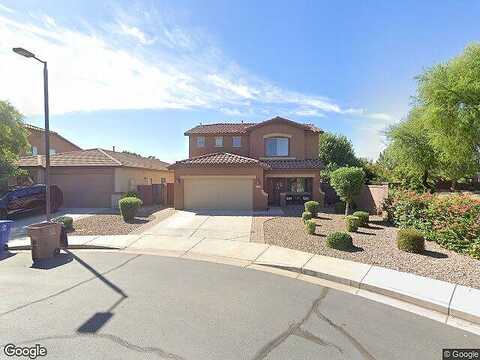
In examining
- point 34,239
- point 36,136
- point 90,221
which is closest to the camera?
point 34,239

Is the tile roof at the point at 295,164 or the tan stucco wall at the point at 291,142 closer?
the tile roof at the point at 295,164

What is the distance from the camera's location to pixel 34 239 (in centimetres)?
893

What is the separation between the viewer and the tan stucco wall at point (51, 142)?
32719 millimetres

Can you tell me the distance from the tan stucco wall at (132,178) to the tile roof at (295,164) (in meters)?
10.3

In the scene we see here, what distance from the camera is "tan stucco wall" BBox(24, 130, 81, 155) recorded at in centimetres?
3272

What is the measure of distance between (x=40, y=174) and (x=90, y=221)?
995 cm

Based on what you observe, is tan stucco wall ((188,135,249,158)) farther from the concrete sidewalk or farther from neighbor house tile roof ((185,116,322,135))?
the concrete sidewalk

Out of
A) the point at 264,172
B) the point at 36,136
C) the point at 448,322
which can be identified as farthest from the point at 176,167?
the point at 36,136

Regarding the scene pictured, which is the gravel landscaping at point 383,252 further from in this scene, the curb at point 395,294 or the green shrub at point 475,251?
the curb at point 395,294

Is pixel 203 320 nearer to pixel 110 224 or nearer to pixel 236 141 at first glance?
pixel 110 224

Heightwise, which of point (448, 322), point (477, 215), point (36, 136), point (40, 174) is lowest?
point (448, 322)

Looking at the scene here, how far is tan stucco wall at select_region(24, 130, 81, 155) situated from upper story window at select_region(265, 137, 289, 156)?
2280cm

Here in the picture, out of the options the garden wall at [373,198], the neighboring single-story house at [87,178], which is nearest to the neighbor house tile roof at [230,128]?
the neighboring single-story house at [87,178]

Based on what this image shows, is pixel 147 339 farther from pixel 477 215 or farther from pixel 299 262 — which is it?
pixel 477 215
